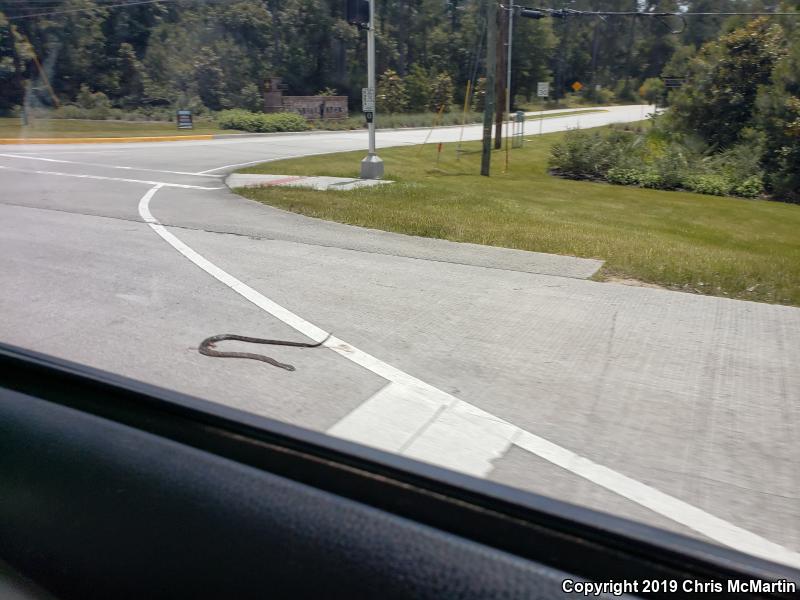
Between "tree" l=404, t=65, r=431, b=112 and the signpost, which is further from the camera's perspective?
"tree" l=404, t=65, r=431, b=112

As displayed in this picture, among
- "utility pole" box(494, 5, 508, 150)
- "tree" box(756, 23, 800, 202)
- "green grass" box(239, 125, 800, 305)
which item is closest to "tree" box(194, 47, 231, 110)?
"utility pole" box(494, 5, 508, 150)

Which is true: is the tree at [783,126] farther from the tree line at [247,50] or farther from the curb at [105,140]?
the curb at [105,140]

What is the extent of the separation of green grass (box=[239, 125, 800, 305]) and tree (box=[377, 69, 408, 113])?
34.3 m

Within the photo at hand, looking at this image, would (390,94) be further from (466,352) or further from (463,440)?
(463,440)

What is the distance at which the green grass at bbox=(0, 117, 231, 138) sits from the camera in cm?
3083

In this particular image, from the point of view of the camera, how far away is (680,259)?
995 cm

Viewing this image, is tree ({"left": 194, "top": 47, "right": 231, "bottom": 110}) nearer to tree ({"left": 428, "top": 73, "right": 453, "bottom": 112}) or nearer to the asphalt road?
tree ({"left": 428, "top": 73, "right": 453, "bottom": 112})

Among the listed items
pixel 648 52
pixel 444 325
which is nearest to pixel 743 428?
pixel 444 325

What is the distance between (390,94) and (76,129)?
93.4 ft

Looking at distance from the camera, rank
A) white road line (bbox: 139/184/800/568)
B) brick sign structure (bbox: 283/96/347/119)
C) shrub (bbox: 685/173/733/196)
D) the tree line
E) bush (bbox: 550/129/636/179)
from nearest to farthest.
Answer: white road line (bbox: 139/184/800/568) < shrub (bbox: 685/173/733/196) < bush (bbox: 550/129/636/179) < the tree line < brick sign structure (bbox: 283/96/347/119)

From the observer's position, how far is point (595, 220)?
1508 cm

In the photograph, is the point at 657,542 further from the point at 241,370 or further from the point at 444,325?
the point at 444,325

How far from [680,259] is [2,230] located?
9.26 metres

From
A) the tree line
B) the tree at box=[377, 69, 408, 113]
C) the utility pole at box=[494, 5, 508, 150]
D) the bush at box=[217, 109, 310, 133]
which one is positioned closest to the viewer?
the utility pole at box=[494, 5, 508, 150]
